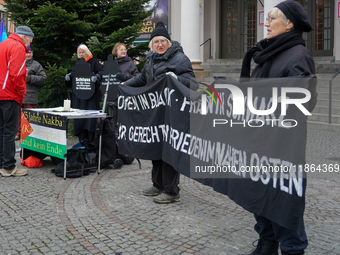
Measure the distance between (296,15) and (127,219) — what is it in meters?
2.74

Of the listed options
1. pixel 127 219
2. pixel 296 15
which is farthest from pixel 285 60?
pixel 127 219

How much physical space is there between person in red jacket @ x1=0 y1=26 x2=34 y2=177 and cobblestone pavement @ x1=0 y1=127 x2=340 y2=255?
1.28 ft

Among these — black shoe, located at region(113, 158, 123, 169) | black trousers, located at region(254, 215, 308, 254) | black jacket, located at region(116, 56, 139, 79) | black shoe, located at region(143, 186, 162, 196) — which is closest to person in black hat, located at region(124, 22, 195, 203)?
black shoe, located at region(143, 186, 162, 196)

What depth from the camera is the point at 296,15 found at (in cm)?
312

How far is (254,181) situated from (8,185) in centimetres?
401

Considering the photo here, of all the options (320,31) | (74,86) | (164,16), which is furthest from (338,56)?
(74,86)

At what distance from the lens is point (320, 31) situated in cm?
1855

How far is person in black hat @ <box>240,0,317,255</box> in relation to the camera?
2984mm

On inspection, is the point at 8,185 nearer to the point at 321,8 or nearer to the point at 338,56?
the point at 338,56

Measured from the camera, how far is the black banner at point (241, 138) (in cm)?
296

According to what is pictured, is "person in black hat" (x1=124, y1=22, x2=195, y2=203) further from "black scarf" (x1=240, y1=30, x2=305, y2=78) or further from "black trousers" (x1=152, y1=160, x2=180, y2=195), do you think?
"black scarf" (x1=240, y1=30, x2=305, y2=78)

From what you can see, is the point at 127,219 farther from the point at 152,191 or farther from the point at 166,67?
the point at 166,67

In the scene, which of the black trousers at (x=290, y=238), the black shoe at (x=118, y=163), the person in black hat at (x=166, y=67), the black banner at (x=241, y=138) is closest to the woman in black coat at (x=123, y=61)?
the black shoe at (x=118, y=163)

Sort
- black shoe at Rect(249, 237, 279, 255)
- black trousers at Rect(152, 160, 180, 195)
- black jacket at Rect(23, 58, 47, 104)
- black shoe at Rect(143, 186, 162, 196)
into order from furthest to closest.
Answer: black jacket at Rect(23, 58, 47, 104)
black shoe at Rect(143, 186, 162, 196)
black trousers at Rect(152, 160, 180, 195)
black shoe at Rect(249, 237, 279, 255)
